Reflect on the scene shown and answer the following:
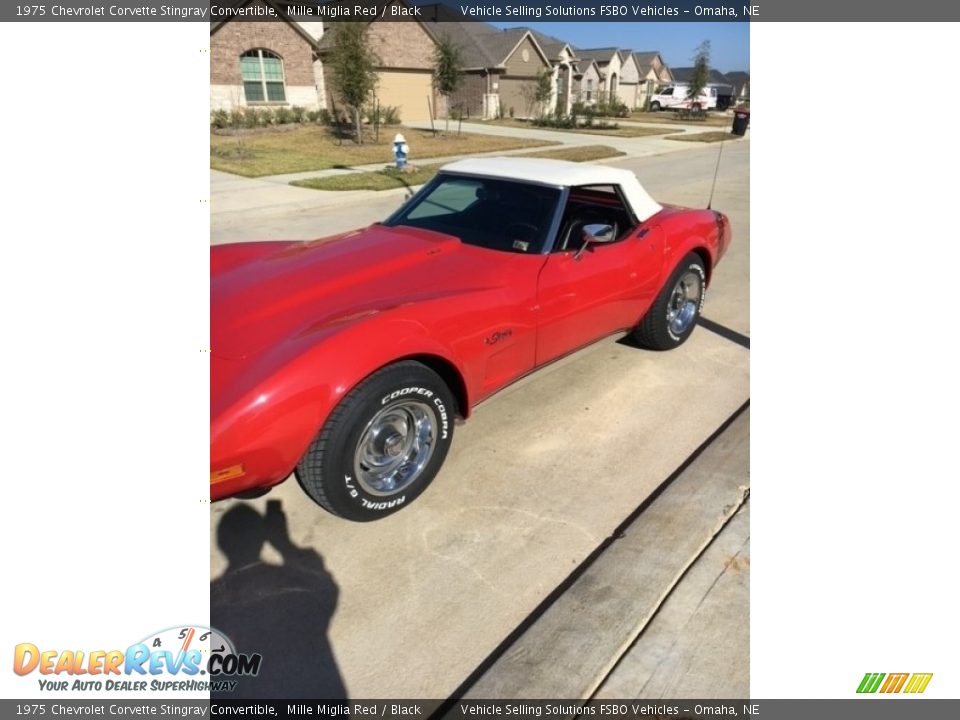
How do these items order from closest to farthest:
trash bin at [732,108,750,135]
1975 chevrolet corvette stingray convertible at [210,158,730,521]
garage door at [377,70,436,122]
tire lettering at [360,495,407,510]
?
1. 1975 chevrolet corvette stingray convertible at [210,158,730,521]
2. tire lettering at [360,495,407,510]
3. trash bin at [732,108,750,135]
4. garage door at [377,70,436,122]

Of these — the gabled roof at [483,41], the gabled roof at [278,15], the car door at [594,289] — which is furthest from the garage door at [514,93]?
the car door at [594,289]

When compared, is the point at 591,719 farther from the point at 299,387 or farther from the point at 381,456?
the point at 299,387

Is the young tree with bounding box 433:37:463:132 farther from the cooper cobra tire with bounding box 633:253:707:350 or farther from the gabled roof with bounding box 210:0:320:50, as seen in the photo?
the cooper cobra tire with bounding box 633:253:707:350

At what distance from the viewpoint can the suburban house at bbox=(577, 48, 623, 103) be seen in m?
45.1

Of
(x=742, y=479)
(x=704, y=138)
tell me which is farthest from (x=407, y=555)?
(x=704, y=138)

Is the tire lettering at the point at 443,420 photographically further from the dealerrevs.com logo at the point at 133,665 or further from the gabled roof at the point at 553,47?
the gabled roof at the point at 553,47

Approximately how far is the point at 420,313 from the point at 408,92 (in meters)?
29.5

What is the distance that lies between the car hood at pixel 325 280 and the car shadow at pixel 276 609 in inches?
30.8

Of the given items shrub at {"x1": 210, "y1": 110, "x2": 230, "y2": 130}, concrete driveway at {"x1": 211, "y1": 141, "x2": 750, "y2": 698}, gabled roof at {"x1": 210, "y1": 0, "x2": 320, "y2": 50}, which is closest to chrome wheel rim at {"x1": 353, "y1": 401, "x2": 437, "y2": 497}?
concrete driveway at {"x1": 211, "y1": 141, "x2": 750, "y2": 698}

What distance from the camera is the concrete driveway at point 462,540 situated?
6.41 feet

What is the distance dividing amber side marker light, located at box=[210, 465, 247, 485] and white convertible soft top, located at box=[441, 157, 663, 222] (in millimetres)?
2395

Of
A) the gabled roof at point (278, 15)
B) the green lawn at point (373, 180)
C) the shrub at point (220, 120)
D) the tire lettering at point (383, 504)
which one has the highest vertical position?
the gabled roof at point (278, 15)

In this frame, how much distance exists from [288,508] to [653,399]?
2259 millimetres
